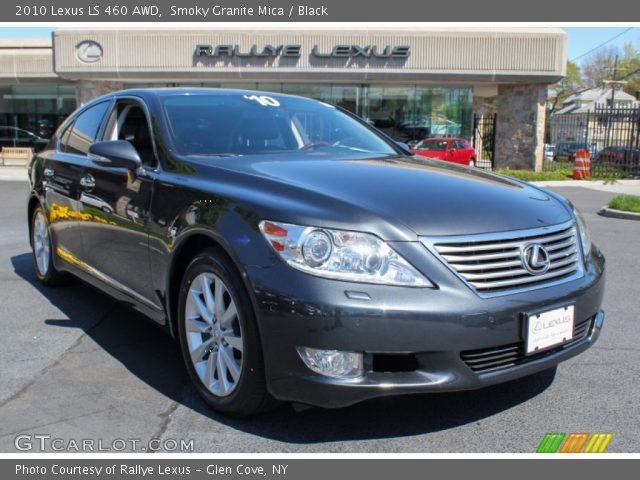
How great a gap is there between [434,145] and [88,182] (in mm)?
18301

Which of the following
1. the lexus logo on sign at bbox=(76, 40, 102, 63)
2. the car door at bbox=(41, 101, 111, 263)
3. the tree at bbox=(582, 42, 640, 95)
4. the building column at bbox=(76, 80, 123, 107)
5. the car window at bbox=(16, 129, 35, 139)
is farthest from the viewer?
the tree at bbox=(582, 42, 640, 95)

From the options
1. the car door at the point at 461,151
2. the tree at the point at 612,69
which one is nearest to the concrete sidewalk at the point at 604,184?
the car door at the point at 461,151

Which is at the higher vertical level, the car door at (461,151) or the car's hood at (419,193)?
the car's hood at (419,193)

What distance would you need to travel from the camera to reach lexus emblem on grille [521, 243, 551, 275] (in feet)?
9.96

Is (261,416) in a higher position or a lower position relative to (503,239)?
lower

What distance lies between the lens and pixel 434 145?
21.8 meters

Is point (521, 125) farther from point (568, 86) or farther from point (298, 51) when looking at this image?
point (568, 86)

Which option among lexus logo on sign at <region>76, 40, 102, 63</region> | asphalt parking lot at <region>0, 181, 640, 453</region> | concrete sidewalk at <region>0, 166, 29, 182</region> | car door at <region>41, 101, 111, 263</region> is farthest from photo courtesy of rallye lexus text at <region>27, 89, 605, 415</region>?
lexus logo on sign at <region>76, 40, 102, 63</region>

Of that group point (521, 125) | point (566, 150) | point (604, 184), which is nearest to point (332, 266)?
point (604, 184)

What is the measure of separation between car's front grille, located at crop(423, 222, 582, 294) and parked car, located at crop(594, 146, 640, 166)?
2201 centimetres

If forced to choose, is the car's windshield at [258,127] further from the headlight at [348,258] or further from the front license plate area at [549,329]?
the front license plate area at [549,329]

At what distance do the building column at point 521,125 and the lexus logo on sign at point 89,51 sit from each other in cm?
1465

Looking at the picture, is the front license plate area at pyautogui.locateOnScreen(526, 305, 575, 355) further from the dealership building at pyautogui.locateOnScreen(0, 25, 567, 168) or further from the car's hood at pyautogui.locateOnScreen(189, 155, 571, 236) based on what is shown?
the dealership building at pyautogui.locateOnScreen(0, 25, 567, 168)

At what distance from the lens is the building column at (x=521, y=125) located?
917 inches
